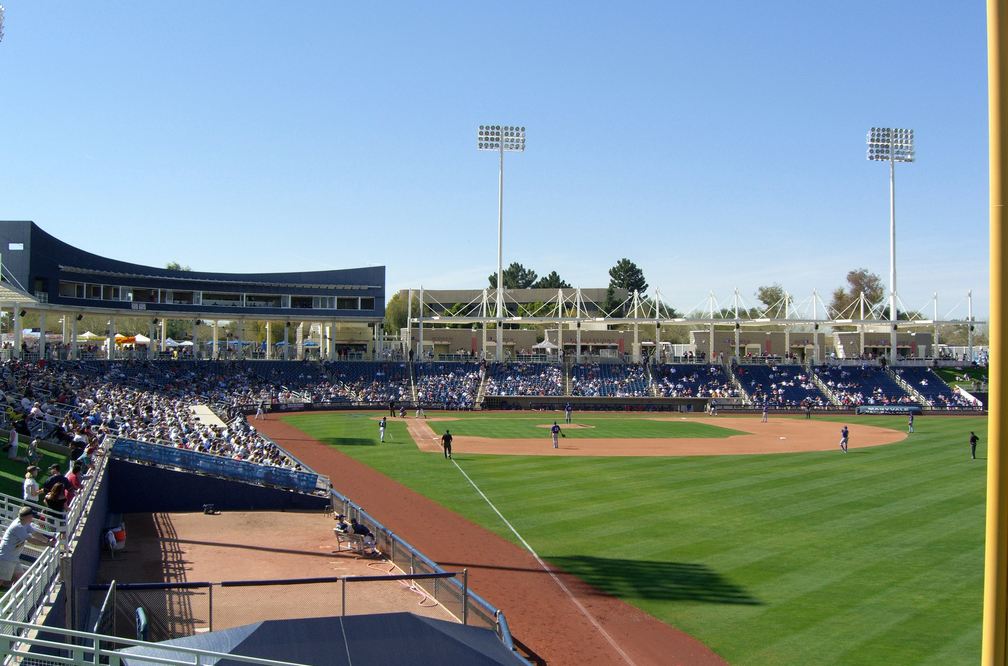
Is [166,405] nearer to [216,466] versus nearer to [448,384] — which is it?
[216,466]

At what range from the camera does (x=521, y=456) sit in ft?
123

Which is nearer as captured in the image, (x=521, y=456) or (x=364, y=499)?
(x=364, y=499)

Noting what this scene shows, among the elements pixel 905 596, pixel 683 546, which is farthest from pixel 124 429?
pixel 905 596

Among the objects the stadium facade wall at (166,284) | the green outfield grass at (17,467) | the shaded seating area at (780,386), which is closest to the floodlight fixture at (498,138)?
the stadium facade wall at (166,284)

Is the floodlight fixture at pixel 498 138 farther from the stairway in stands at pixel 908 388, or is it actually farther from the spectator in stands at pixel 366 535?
the spectator in stands at pixel 366 535

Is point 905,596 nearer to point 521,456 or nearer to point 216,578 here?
point 216,578

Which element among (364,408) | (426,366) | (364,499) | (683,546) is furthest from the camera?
(426,366)

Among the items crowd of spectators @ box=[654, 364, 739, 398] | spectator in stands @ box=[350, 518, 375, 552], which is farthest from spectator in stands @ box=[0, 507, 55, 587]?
crowd of spectators @ box=[654, 364, 739, 398]

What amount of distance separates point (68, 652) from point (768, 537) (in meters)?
17.2

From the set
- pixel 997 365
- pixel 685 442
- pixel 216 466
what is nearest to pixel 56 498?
pixel 216 466

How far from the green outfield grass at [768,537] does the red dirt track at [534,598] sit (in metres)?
0.58

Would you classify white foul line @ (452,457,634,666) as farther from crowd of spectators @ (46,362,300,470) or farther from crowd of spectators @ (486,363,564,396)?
crowd of spectators @ (486,363,564,396)

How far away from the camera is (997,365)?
4652 millimetres

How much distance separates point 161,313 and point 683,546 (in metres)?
58.2
